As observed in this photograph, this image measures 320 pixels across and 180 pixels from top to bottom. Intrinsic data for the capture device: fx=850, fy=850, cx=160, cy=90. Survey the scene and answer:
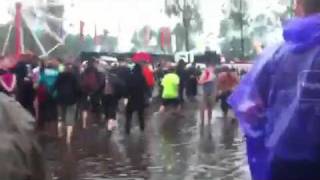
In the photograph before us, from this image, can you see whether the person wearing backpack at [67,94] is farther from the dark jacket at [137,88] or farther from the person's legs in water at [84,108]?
the person's legs in water at [84,108]

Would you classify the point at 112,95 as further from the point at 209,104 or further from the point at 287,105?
the point at 287,105

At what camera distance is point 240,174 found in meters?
10.5

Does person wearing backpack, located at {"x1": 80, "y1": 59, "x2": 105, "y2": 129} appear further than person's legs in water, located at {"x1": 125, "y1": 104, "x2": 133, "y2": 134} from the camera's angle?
Yes

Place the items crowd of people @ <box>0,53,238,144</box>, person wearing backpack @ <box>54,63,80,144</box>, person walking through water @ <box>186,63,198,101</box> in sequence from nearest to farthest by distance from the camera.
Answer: crowd of people @ <box>0,53,238,144</box>
person wearing backpack @ <box>54,63,80,144</box>
person walking through water @ <box>186,63,198,101</box>

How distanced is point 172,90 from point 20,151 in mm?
19259

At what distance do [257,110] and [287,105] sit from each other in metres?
0.21

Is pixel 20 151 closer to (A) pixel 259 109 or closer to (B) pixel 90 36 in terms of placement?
(A) pixel 259 109

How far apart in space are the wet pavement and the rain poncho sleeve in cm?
665

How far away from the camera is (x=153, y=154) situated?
43.2 ft

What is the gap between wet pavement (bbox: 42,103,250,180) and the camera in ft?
35.2

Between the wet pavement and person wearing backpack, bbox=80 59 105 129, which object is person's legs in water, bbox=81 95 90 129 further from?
the wet pavement

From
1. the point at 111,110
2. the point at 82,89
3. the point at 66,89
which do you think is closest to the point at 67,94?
the point at 66,89

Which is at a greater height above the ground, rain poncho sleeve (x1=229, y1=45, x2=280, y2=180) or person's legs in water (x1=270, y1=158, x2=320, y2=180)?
rain poncho sleeve (x1=229, y1=45, x2=280, y2=180)

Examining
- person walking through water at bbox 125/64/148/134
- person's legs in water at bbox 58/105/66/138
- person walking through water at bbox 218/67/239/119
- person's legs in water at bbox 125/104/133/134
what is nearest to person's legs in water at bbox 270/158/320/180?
person's legs in water at bbox 58/105/66/138
